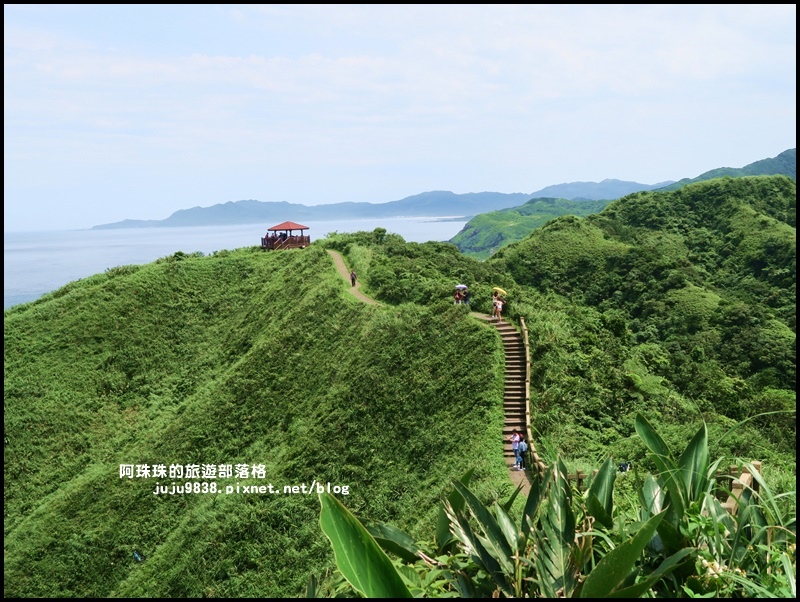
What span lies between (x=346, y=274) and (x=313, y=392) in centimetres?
1074

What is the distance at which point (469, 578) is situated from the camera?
3.20 m

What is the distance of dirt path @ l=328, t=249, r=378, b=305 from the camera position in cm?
2633

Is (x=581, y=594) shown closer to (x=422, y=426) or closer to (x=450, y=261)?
(x=422, y=426)

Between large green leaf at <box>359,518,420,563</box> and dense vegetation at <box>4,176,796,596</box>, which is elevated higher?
large green leaf at <box>359,518,420,563</box>

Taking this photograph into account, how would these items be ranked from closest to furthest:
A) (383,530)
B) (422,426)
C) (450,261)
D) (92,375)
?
(383,530)
(422,426)
(92,375)
(450,261)

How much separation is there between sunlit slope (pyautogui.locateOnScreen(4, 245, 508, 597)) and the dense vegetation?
3.0 inches

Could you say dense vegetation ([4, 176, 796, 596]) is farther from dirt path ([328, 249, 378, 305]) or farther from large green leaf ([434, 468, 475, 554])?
large green leaf ([434, 468, 475, 554])

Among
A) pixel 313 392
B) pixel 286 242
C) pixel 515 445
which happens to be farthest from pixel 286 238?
Result: pixel 515 445

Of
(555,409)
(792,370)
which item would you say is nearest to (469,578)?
(555,409)

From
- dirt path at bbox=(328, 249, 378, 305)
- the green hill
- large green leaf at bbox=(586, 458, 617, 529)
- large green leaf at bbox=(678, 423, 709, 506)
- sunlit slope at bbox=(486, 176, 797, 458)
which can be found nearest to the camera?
large green leaf at bbox=(586, 458, 617, 529)

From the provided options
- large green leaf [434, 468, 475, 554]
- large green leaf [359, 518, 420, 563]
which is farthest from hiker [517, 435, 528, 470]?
large green leaf [359, 518, 420, 563]

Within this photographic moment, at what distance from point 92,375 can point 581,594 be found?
2996 cm

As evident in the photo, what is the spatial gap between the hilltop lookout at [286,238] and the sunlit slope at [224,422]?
19.7ft

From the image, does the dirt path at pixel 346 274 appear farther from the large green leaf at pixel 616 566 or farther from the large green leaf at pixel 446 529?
the large green leaf at pixel 616 566
